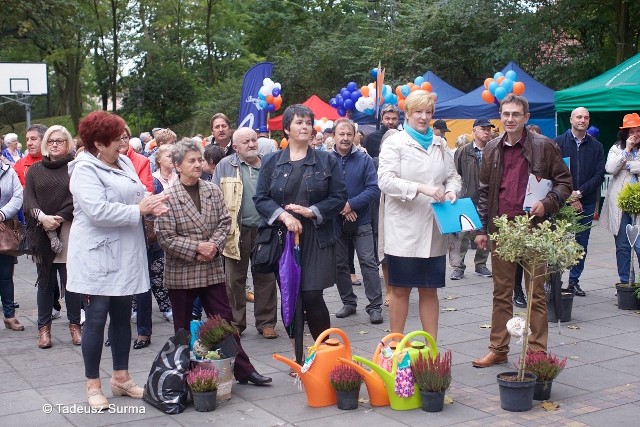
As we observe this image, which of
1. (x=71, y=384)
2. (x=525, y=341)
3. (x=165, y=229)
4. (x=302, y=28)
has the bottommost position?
(x=71, y=384)

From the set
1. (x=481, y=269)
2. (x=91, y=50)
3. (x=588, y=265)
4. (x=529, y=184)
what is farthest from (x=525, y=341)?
(x=91, y=50)

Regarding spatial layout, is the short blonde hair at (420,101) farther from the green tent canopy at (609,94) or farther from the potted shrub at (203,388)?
the green tent canopy at (609,94)

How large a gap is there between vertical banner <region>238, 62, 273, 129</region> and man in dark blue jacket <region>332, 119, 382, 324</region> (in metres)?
5.06

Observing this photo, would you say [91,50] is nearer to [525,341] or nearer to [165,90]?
[165,90]

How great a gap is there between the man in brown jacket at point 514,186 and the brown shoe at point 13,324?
4.46m

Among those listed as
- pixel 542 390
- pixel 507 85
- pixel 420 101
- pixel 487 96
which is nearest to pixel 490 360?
pixel 542 390

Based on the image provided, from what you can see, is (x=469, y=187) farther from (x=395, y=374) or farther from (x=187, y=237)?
(x=395, y=374)

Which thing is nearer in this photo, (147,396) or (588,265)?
(147,396)

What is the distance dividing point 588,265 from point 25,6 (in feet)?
83.8

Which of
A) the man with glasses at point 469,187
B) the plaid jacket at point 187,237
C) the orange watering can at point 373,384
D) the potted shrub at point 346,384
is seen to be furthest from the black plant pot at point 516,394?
the man with glasses at point 469,187

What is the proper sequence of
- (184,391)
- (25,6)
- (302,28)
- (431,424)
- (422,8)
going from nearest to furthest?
(431,424)
(184,391)
(422,8)
(25,6)
(302,28)

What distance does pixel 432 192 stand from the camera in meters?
5.95

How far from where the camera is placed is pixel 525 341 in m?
5.58

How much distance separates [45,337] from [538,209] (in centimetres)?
433
